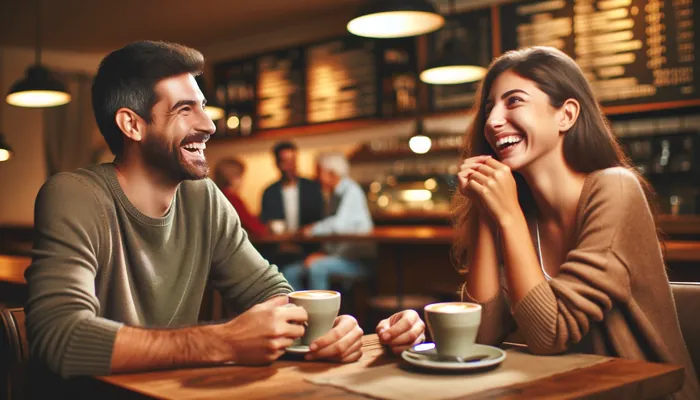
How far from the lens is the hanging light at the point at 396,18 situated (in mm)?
3793

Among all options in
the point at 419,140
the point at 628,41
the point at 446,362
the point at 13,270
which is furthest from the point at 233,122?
the point at 446,362

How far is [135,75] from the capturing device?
173 centimetres

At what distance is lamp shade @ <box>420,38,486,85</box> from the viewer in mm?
5137

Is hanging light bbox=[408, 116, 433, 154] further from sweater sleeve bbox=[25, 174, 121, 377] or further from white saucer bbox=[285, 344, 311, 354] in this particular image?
white saucer bbox=[285, 344, 311, 354]

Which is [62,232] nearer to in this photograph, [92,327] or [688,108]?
[92,327]

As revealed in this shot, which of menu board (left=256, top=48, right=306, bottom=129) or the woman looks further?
menu board (left=256, top=48, right=306, bottom=129)

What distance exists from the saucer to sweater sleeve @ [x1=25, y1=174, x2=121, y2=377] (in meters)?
0.55

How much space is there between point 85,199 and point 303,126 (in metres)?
6.77

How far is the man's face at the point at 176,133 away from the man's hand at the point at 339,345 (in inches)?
22.8

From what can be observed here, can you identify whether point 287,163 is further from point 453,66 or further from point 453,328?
point 453,328

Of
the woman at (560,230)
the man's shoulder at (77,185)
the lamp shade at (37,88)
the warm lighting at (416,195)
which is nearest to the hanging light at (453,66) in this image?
the warm lighting at (416,195)

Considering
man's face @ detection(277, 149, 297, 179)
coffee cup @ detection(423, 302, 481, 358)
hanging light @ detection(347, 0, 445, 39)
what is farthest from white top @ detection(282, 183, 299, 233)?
coffee cup @ detection(423, 302, 481, 358)

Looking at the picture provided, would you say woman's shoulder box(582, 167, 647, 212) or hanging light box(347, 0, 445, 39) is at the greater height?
hanging light box(347, 0, 445, 39)

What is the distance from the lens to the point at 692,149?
217 inches
